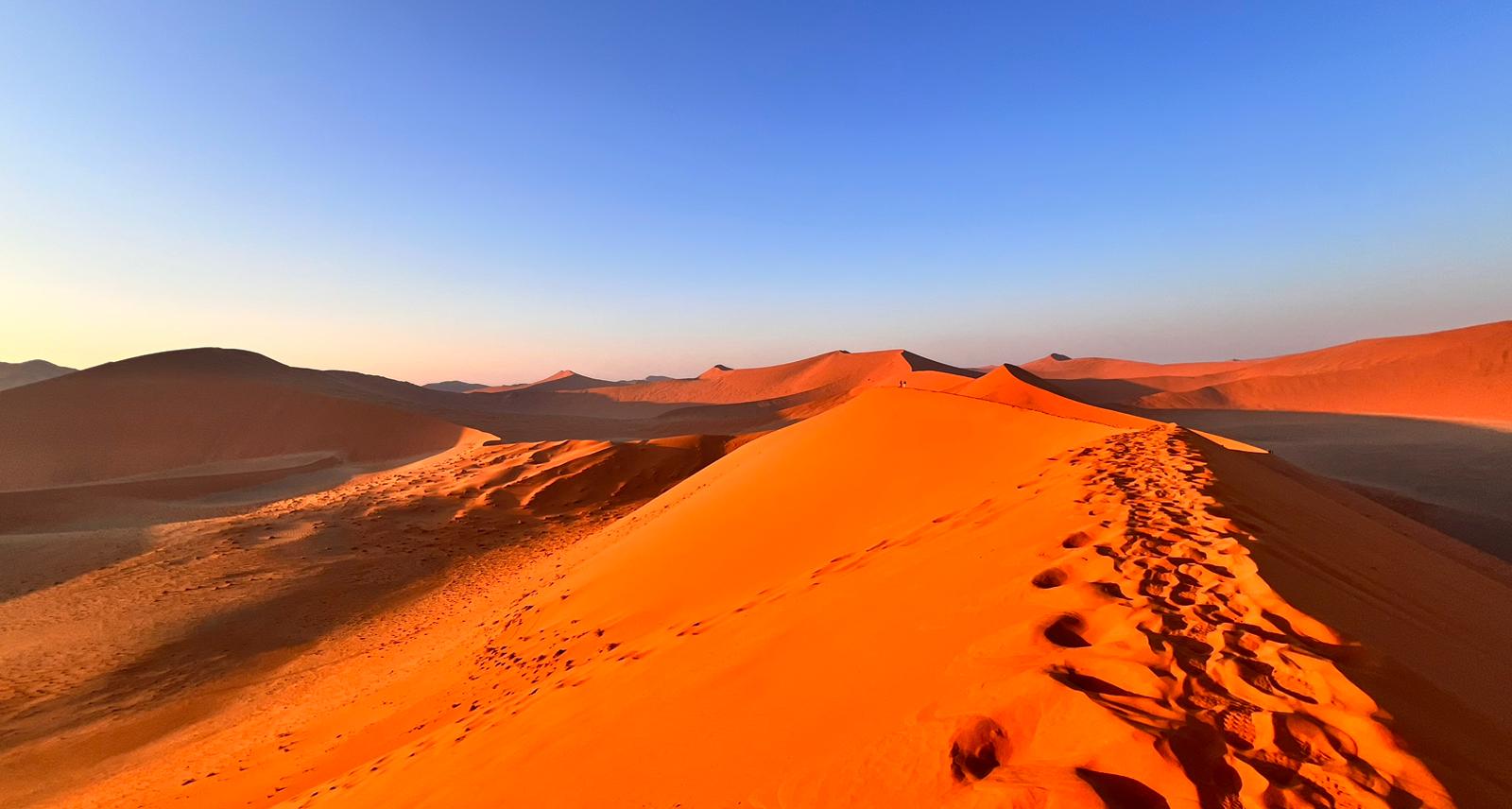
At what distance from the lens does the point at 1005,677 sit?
7.65ft

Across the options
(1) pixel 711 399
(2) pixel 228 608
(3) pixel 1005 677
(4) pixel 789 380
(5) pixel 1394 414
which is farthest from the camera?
(4) pixel 789 380

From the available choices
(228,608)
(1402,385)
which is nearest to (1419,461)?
(1402,385)

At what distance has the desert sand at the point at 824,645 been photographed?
1940 millimetres

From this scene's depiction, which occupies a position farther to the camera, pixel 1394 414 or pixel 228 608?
pixel 1394 414

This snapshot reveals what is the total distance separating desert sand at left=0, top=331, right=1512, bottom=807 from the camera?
1.94 m

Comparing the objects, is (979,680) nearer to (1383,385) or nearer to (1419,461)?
(1419,461)

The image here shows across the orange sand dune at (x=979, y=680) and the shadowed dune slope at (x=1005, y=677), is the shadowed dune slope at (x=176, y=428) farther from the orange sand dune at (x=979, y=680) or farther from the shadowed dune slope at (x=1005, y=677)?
the shadowed dune slope at (x=1005, y=677)

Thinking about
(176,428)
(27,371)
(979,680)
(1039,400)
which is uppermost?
(27,371)

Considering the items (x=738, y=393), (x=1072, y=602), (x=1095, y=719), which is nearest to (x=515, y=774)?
(x=1095, y=719)

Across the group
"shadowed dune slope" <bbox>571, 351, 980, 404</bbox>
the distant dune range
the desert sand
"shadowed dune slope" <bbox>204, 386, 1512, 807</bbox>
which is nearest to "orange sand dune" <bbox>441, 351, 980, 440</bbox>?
"shadowed dune slope" <bbox>571, 351, 980, 404</bbox>

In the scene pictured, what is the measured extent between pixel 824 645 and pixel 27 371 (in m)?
117

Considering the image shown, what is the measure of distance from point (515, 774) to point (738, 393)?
63.5 m

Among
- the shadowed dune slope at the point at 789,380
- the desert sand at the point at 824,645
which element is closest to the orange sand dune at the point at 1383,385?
the shadowed dune slope at the point at 789,380

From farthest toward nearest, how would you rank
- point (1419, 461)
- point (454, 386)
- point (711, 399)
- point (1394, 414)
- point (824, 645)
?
point (454, 386) < point (711, 399) < point (1394, 414) < point (1419, 461) < point (824, 645)
